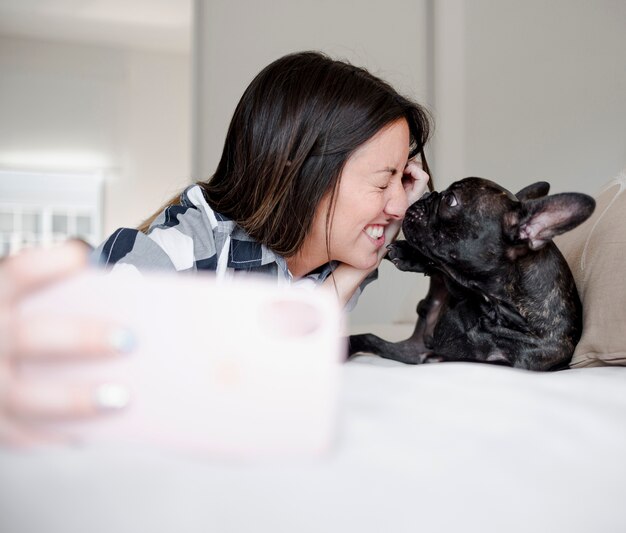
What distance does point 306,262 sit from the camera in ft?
5.50

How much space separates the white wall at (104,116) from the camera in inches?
309

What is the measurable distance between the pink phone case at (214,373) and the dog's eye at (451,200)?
0.91 meters

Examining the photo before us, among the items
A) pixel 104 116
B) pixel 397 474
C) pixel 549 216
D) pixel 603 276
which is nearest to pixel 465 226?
pixel 549 216

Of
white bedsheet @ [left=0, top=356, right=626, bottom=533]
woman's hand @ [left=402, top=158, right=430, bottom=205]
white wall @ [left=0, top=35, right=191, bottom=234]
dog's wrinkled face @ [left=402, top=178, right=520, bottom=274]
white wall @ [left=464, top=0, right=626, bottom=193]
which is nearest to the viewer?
white bedsheet @ [left=0, top=356, right=626, bottom=533]

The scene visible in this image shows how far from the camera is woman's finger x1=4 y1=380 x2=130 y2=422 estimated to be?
480 mm

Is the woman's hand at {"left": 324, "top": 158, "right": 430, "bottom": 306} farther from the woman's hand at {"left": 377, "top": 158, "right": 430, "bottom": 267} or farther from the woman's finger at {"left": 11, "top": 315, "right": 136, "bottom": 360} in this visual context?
the woman's finger at {"left": 11, "top": 315, "right": 136, "bottom": 360}

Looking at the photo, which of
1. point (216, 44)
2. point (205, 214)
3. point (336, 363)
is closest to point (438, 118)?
→ point (216, 44)

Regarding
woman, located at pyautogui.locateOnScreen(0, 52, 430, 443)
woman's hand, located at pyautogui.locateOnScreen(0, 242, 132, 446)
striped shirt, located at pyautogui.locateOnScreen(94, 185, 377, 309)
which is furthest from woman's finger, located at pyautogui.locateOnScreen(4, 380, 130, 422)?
woman, located at pyautogui.locateOnScreen(0, 52, 430, 443)

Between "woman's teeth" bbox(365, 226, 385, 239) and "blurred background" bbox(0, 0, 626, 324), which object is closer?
"woman's teeth" bbox(365, 226, 385, 239)

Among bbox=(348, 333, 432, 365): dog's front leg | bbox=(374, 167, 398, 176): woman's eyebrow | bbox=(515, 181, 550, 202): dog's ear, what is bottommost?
bbox=(348, 333, 432, 365): dog's front leg

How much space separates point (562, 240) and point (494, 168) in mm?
2118

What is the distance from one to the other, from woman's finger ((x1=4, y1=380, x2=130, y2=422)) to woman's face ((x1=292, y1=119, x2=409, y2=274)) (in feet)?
3.49

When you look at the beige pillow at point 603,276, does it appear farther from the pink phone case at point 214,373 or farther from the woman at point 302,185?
the pink phone case at point 214,373

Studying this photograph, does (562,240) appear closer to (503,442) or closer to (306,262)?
(306,262)
